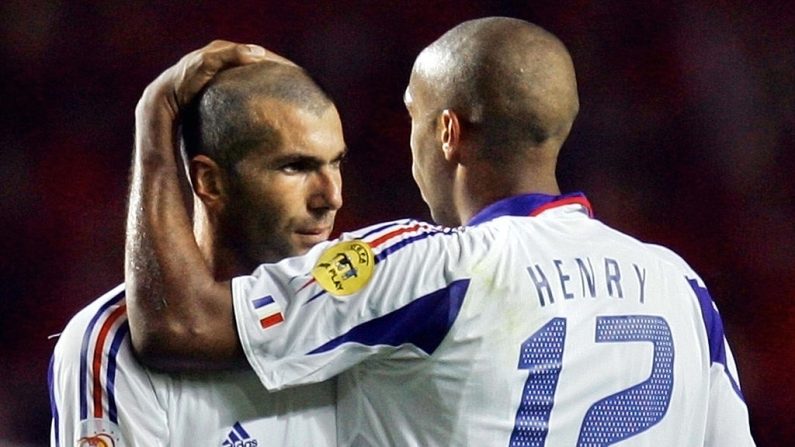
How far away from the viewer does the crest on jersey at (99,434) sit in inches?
70.7

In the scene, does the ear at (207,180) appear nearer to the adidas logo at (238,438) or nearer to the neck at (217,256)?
the neck at (217,256)

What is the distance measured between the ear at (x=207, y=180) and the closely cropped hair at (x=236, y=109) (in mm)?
11

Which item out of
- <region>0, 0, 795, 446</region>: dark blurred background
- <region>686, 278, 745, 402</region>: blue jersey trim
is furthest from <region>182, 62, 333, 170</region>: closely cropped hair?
<region>0, 0, 795, 446</region>: dark blurred background

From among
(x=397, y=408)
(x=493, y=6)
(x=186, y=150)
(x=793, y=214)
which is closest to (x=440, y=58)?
(x=186, y=150)

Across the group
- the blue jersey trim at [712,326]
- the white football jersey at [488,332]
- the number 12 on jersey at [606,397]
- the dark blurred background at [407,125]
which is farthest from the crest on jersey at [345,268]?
the dark blurred background at [407,125]

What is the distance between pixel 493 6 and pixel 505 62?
8.05 feet

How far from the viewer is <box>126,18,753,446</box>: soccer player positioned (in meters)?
1.74

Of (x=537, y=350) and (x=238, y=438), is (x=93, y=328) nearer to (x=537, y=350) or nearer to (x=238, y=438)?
(x=238, y=438)

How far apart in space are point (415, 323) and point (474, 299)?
8 centimetres

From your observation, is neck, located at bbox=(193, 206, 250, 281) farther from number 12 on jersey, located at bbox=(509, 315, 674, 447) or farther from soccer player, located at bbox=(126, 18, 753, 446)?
number 12 on jersey, located at bbox=(509, 315, 674, 447)

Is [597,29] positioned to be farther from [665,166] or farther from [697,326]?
[697,326]

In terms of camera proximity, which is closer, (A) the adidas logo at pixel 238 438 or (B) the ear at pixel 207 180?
(A) the adidas logo at pixel 238 438

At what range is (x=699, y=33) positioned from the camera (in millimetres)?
4434

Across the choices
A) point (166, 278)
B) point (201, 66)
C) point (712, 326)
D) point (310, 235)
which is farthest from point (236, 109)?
point (712, 326)
